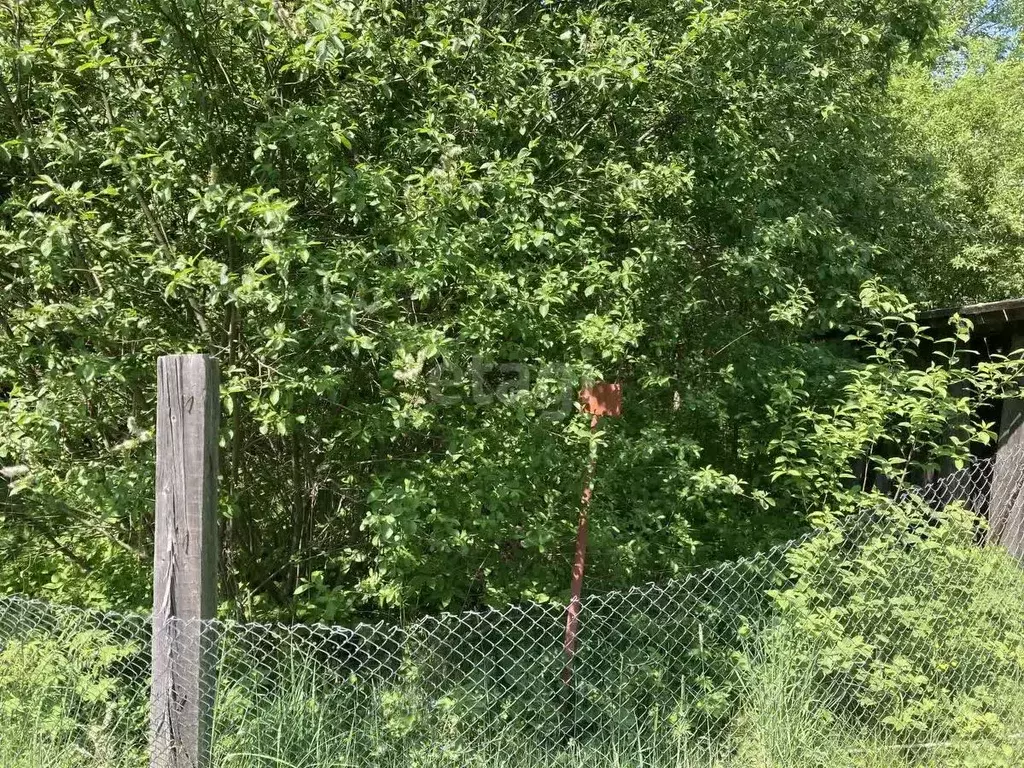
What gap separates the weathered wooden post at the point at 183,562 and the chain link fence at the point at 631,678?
0.20ft

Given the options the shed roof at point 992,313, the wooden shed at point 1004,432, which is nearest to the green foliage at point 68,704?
the wooden shed at point 1004,432

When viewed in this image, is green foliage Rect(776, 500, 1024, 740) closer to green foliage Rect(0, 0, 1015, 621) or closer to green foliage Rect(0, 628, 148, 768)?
green foliage Rect(0, 0, 1015, 621)

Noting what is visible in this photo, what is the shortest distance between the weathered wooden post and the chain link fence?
0.06 metres

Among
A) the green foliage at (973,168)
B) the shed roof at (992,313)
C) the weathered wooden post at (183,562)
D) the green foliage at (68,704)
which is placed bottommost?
the green foliage at (68,704)

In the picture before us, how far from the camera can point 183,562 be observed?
2861mm

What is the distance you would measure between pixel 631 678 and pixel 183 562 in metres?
2.05

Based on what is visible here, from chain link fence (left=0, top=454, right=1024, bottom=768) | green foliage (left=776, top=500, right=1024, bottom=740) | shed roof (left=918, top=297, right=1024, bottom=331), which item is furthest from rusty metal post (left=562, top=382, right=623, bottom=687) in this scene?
shed roof (left=918, top=297, right=1024, bottom=331)

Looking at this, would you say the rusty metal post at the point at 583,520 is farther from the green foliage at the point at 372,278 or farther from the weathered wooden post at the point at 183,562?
the weathered wooden post at the point at 183,562

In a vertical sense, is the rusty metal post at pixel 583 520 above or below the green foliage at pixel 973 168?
below

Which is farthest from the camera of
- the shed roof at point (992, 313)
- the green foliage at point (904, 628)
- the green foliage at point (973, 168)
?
the green foliage at point (973, 168)

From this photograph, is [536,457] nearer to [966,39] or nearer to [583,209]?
[583,209]

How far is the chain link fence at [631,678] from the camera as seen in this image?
329 centimetres

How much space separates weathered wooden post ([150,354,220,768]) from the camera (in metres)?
2.83

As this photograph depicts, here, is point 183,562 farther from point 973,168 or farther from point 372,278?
point 973,168
